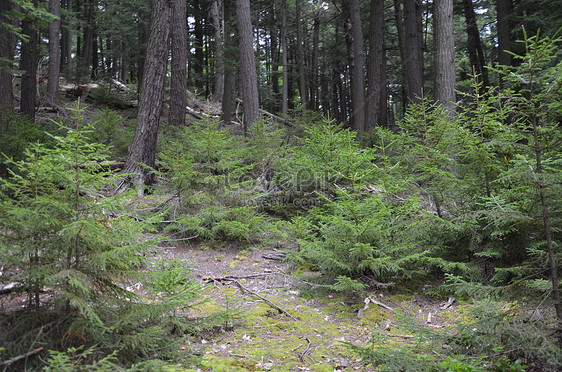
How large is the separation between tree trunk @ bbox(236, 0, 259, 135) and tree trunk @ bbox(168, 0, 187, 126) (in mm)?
2083

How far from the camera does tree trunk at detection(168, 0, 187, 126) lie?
1151 cm

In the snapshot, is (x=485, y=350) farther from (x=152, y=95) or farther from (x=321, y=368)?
(x=152, y=95)

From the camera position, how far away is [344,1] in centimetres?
1867

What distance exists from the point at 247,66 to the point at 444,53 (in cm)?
541

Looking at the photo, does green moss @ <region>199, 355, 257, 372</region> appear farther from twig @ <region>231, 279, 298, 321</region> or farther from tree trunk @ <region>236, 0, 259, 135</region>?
tree trunk @ <region>236, 0, 259, 135</region>

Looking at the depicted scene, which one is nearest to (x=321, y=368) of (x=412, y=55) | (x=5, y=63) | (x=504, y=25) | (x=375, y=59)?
(x=5, y=63)

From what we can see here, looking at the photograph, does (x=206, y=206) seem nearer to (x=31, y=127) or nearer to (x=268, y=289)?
(x=268, y=289)

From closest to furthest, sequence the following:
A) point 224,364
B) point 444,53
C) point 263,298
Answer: point 224,364
point 263,298
point 444,53

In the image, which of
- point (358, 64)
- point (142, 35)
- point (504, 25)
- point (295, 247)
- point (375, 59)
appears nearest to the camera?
point (295, 247)

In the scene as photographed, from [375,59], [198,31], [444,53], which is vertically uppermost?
[198,31]

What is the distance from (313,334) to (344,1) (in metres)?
18.6

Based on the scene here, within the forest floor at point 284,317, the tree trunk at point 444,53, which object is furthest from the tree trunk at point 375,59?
the forest floor at point 284,317

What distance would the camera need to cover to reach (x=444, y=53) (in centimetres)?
881

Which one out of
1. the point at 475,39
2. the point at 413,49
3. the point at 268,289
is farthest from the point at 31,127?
the point at 475,39
